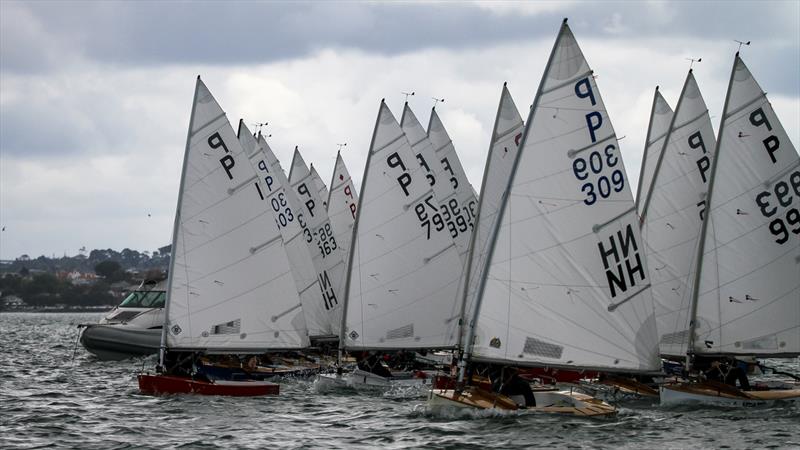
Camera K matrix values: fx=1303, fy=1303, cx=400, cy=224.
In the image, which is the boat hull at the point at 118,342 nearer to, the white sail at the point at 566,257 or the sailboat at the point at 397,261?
the sailboat at the point at 397,261

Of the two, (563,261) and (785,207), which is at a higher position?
(785,207)

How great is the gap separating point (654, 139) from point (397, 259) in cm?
1387

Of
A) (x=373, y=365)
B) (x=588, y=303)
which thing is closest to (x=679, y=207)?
(x=373, y=365)

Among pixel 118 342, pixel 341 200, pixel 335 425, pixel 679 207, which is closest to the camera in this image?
pixel 335 425

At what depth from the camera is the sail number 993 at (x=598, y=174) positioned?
31094 mm

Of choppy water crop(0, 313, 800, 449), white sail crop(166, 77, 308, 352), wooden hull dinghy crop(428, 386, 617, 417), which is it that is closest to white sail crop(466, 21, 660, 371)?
wooden hull dinghy crop(428, 386, 617, 417)

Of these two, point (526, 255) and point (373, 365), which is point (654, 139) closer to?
point (373, 365)

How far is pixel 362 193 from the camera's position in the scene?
1731 inches

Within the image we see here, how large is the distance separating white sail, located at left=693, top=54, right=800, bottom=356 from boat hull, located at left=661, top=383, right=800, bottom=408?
1.38 m

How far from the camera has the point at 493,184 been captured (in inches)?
1864

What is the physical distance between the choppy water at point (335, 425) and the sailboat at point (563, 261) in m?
1.66

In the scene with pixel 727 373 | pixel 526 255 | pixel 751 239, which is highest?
pixel 751 239

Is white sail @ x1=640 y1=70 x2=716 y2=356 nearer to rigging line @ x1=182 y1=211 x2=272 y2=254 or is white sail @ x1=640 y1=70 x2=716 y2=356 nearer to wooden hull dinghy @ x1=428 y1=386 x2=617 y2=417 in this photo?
wooden hull dinghy @ x1=428 y1=386 x2=617 y2=417

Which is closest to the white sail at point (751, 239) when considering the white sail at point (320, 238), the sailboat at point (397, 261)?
the sailboat at point (397, 261)
